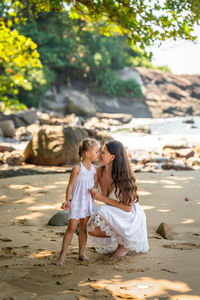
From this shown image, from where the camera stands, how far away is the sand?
8.29ft

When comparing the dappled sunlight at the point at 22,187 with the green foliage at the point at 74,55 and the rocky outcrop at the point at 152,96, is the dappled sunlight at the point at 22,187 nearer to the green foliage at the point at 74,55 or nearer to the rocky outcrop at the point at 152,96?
the green foliage at the point at 74,55

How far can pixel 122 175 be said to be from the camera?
11.5 feet

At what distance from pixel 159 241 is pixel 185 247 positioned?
0.34 metres

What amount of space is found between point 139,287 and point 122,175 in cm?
114

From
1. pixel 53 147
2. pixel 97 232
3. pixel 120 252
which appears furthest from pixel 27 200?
pixel 53 147

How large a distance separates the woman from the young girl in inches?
2.6

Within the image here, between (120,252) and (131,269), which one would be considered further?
(120,252)

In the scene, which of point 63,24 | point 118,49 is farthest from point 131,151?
point 118,49

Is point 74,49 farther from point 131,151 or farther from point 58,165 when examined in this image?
point 58,165

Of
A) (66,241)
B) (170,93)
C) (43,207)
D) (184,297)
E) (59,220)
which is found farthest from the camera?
(170,93)

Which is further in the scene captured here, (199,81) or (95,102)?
(199,81)

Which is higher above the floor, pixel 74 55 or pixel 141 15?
pixel 74 55

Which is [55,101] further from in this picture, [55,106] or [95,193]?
[95,193]

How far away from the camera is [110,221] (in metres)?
3.39
